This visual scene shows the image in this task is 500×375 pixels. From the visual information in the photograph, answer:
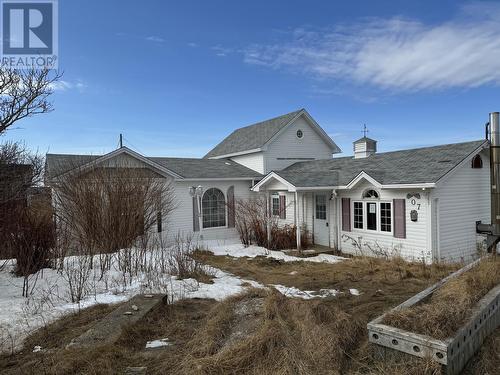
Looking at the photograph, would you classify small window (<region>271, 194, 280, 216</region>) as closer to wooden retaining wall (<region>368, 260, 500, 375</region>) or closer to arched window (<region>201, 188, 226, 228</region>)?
arched window (<region>201, 188, 226, 228</region>)

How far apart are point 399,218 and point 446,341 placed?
339 inches

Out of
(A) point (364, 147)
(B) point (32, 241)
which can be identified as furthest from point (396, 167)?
(B) point (32, 241)

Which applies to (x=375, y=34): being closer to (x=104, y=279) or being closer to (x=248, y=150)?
(x=248, y=150)

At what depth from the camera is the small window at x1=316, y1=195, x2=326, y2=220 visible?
48.0ft

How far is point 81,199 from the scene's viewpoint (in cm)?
1009

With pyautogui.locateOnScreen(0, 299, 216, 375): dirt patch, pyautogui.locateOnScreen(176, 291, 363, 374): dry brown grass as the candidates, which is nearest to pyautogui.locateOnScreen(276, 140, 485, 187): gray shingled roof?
pyautogui.locateOnScreen(176, 291, 363, 374): dry brown grass

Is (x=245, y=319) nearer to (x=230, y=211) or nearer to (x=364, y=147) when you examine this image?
(x=230, y=211)

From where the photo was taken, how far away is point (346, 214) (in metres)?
13.4

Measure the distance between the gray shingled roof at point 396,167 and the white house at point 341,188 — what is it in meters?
0.04

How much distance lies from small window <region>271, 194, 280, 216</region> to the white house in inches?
1.9

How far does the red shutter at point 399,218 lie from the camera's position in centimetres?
1134

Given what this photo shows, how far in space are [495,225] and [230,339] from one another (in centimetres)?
1005

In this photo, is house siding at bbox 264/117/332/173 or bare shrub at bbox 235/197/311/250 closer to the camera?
bare shrub at bbox 235/197/311/250

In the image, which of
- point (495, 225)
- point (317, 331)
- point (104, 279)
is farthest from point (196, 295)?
point (495, 225)
